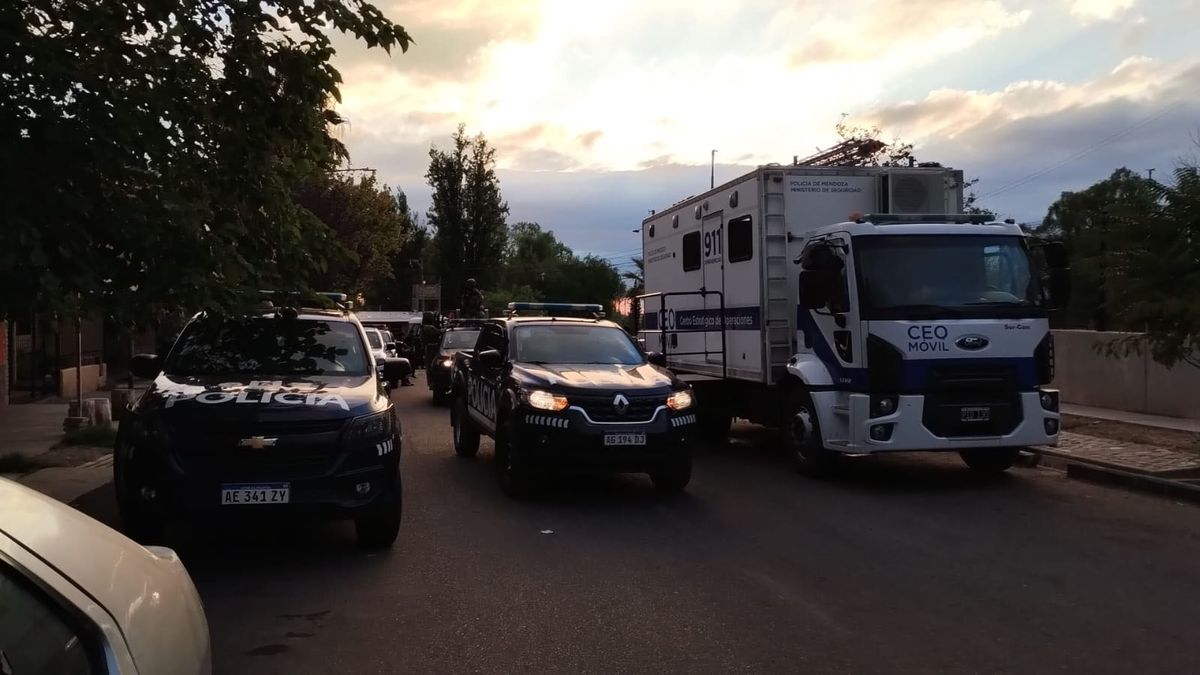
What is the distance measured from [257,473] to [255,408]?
437mm

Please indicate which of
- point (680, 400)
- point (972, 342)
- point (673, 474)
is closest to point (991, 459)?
point (972, 342)

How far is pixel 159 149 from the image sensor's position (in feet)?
22.9

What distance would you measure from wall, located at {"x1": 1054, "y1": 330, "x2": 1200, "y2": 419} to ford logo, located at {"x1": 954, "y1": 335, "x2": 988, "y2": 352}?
18.1ft

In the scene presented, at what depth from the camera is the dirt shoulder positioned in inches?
492

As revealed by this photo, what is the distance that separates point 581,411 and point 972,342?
4.11m

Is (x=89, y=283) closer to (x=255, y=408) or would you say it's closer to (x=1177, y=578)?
(x=255, y=408)

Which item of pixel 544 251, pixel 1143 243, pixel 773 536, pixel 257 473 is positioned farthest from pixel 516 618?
pixel 544 251

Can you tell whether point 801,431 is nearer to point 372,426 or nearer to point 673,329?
point 673,329

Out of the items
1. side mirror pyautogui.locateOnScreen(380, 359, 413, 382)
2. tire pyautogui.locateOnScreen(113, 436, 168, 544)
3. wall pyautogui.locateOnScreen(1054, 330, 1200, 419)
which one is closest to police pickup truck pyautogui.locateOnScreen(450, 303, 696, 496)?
side mirror pyautogui.locateOnScreen(380, 359, 413, 382)

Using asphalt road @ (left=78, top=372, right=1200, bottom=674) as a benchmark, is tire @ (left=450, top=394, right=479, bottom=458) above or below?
above

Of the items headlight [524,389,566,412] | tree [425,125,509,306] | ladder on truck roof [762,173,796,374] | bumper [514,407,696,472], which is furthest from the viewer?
tree [425,125,509,306]

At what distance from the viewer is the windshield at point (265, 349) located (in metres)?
7.60

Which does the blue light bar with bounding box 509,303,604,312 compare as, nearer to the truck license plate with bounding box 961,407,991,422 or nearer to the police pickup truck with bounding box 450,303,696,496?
the police pickup truck with bounding box 450,303,696,496

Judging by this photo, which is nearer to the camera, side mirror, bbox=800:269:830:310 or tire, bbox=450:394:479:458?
side mirror, bbox=800:269:830:310
